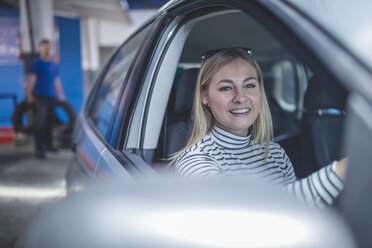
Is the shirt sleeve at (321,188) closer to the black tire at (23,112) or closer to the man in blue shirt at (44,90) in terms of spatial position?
the man in blue shirt at (44,90)

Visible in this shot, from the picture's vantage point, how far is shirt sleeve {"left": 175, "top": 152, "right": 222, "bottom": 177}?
4.20ft

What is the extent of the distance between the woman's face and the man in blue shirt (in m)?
5.92

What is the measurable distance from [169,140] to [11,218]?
2.76 meters

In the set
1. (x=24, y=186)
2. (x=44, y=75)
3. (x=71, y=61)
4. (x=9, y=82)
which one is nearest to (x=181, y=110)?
(x=24, y=186)

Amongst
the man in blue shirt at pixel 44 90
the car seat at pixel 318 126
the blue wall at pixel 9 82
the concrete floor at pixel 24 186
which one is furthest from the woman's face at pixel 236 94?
the blue wall at pixel 9 82

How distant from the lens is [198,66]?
2.00m

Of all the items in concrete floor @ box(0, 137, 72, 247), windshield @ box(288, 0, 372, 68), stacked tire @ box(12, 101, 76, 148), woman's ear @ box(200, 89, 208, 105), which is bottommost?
concrete floor @ box(0, 137, 72, 247)

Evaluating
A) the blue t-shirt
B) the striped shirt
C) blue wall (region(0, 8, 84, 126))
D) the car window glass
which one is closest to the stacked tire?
the blue t-shirt

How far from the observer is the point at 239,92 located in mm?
1473

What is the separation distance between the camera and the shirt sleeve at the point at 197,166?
1279 mm

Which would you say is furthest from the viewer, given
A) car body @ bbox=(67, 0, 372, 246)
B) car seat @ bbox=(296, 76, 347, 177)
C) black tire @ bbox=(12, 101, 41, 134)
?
black tire @ bbox=(12, 101, 41, 134)

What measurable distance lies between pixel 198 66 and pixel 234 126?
1.88 ft

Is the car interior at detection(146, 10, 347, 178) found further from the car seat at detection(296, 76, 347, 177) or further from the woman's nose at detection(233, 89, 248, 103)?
the woman's nose at detection(233, 89, 248, 103)

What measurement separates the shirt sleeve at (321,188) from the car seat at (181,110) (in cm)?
86
